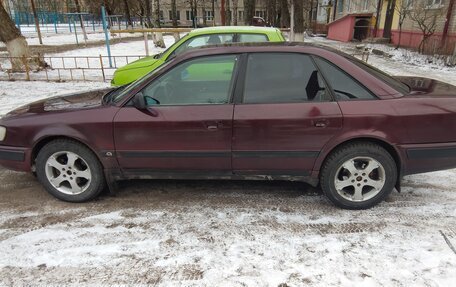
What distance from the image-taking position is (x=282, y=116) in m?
3.08

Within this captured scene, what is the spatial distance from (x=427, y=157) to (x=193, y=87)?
7.30 feet

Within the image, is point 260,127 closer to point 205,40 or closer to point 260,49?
point 260,49

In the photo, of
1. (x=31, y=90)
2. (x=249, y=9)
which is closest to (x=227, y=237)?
(x=31, y=90)

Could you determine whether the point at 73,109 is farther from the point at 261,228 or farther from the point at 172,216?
the point at 261,228

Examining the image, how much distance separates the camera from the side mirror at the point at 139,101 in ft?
10.4

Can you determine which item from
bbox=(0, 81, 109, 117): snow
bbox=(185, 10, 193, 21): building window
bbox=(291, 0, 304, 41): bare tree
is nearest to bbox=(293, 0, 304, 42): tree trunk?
bbox=(291, 0, 304, 41): bare tree

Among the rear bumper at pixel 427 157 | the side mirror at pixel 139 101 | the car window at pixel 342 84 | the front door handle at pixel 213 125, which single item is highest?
the car window at pixel 342 84

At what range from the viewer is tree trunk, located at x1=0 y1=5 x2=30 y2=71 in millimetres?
10898

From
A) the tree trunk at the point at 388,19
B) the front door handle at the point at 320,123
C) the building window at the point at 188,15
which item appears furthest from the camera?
the building window at the point at 188,15

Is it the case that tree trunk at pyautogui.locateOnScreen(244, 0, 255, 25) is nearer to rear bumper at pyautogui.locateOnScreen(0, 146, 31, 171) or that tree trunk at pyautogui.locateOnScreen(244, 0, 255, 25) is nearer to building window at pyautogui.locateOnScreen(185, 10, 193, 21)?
rear bumper at pyautogui.locateOnScreen(0, 146, 31, 171)

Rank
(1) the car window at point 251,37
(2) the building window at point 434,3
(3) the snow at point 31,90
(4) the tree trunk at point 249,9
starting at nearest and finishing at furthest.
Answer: (1) the car window at point 251,37, (3) the snow at point 31,90, (2) the building window at point 434,3, (4) the tree trunk at point 249,9

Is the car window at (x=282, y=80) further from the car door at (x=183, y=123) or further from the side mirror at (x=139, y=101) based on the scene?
the side mirror at (x=139, y=101)

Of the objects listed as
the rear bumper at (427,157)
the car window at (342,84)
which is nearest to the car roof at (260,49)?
the car window at (342,84)

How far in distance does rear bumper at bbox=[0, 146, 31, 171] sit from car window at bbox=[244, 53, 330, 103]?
222cm
